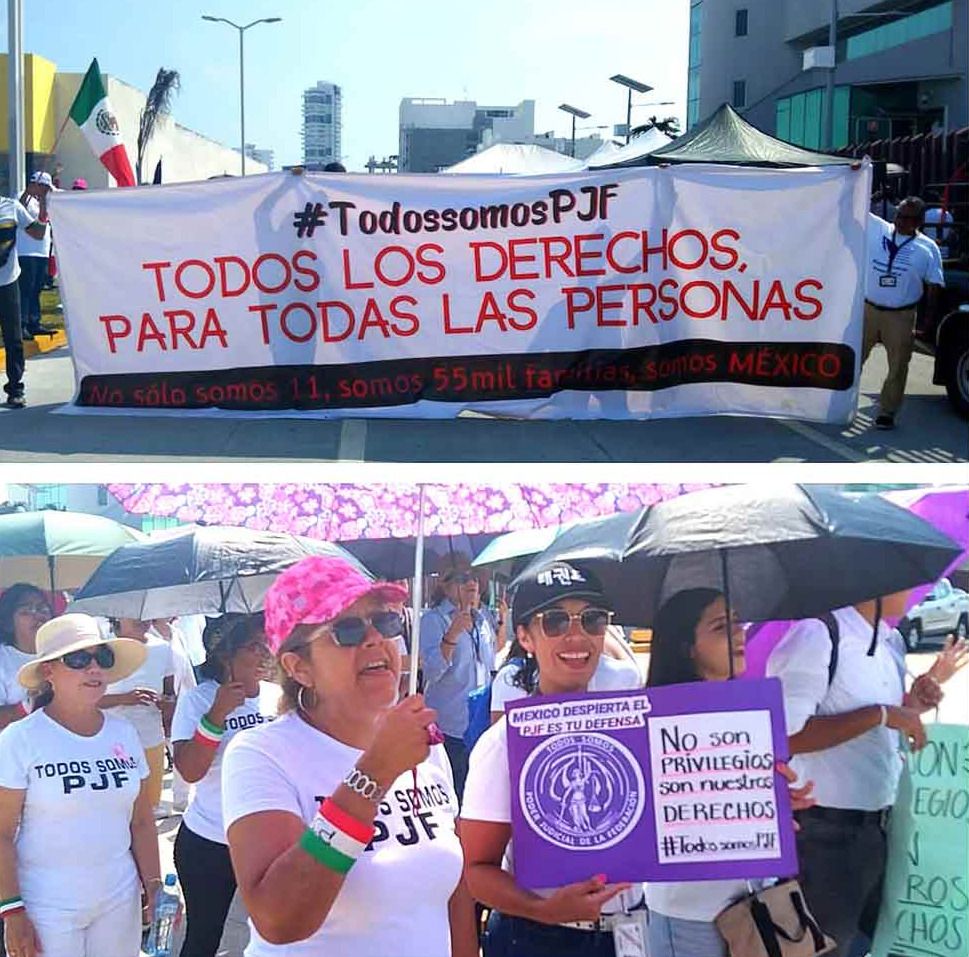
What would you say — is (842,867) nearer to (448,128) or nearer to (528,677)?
(528,677)

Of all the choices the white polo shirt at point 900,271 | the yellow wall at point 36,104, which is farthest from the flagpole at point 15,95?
the yellow wall at point 36,104

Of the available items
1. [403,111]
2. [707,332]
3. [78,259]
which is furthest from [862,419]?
[403,111]

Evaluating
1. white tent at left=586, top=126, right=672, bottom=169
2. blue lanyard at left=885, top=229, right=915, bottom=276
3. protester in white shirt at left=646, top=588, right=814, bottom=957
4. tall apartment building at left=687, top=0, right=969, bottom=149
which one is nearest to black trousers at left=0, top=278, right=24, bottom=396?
blue lanyard at left=885, top=229, right=915, bottom=276

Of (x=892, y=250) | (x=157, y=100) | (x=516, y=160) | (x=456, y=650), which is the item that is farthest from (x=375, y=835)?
(x=157, y=100)

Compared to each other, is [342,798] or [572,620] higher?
[572,620]

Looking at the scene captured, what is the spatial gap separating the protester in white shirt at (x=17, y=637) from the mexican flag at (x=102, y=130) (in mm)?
10364

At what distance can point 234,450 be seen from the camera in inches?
356

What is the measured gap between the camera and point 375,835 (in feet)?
7.97

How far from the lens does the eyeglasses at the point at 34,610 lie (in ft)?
8.41

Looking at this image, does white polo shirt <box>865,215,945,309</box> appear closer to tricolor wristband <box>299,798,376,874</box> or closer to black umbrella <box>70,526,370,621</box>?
black umbrella <box>70,526,370,621</box>

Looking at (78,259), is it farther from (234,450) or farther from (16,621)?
(16,621)

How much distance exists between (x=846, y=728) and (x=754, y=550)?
0.39 m

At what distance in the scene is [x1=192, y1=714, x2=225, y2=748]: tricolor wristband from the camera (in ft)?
8.36

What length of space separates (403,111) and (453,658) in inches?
4366
